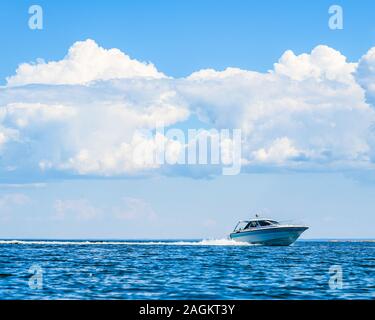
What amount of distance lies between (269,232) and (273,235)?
117 centimetres

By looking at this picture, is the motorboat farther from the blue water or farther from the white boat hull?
the blue water

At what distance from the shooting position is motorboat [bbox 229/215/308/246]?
114 metres

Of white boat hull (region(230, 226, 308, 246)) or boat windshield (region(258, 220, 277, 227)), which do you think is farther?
boat windshield (region(258, 220, 277, 227))

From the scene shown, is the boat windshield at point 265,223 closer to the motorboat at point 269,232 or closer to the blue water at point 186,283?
the motorboat at point 269,232

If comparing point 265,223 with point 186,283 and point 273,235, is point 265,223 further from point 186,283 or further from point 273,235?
point 186,283

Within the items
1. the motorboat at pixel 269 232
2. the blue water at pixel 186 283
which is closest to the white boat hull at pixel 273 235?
the motorboat at pixel 269 232

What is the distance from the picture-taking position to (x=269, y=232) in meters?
114

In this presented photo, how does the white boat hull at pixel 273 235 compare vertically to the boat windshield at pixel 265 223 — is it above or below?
below

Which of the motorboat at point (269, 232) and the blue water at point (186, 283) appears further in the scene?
the motorboat at point (269, 232)

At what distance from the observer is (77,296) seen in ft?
131

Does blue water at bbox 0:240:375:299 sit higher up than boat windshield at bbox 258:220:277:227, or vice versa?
boat windshield at bbox 258:220:277:227

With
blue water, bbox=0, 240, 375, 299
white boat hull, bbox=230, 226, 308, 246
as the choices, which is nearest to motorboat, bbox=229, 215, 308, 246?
white boat hull, bbox=230, 226, 308, 246

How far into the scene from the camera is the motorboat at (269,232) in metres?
114
